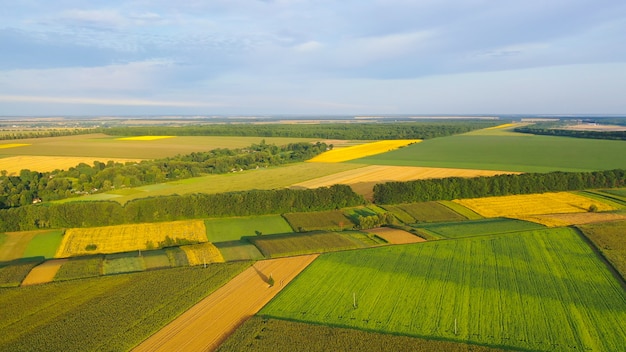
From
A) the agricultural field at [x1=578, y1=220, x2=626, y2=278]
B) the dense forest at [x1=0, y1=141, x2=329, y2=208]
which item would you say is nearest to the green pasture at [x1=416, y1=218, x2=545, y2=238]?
the agricultural field at [x1=578, y1=220, x2=626, y2=278]

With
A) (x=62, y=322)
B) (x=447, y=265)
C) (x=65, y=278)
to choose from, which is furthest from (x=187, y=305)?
(x=447, y=265)

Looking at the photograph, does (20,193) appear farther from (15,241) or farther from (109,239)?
(109,239)

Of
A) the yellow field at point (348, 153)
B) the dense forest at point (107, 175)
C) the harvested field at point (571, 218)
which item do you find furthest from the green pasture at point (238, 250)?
the yellow field at point (348, 153)

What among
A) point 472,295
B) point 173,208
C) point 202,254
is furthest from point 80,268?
point 472,295

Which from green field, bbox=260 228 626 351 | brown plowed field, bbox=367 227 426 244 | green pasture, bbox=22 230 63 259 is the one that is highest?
green field, bbox=260 228 626 351

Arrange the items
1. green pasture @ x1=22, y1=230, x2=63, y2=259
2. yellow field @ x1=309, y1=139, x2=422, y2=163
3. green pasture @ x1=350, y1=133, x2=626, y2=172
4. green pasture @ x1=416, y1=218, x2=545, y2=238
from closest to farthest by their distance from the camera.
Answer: green pasture @ x1=22, y1=230, x2=63, y2=259 → green pasture @ x1=416, y1=218, x2=545, y2=238 → green pasture @ x1=350, y1=133, x2=626, y2=172 → yellow field @ x1=309, y1=139, x2=422, y2=163

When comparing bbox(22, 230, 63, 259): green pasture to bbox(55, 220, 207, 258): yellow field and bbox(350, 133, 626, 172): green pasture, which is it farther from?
bbox(350, 133, 626, 172): green pasture

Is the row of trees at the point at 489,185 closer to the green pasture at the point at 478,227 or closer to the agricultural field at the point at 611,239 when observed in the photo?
the green pasture at the point at 478,227
